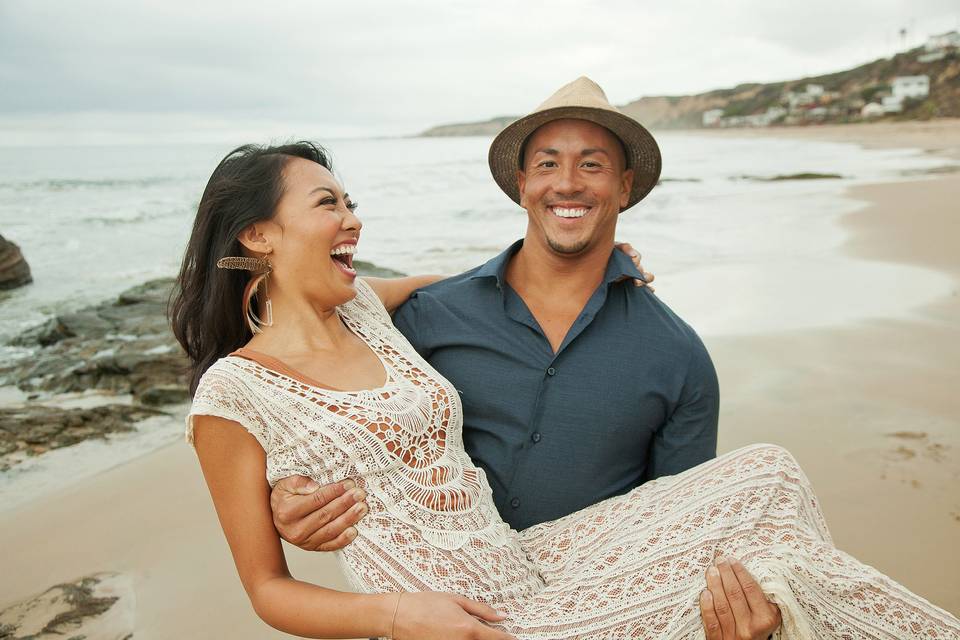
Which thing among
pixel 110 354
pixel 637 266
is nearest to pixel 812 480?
pixel 637 266

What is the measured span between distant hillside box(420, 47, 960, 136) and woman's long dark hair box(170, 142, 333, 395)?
43824 mm

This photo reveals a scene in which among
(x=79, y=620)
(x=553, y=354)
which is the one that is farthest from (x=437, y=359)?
(x=79, y=620)

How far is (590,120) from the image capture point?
3.15 meters

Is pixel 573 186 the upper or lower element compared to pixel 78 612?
upper

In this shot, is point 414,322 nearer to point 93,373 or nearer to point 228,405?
point 228,405

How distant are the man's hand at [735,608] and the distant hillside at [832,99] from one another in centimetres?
4457

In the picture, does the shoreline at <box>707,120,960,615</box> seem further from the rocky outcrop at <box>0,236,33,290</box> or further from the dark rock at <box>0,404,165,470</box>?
the rocky outcrop at <box>0,236,33,290</box>

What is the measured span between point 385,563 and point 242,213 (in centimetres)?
120

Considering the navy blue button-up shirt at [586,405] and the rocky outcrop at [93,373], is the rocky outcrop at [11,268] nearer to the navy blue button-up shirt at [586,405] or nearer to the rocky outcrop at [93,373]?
the rocky outcrop at [93,373]

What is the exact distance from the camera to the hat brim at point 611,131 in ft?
10.2

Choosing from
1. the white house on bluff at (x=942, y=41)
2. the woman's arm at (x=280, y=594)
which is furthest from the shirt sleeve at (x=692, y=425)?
the white house on bluff at (x=942, y=41)

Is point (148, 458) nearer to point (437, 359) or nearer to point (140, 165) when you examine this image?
point (437, 359)

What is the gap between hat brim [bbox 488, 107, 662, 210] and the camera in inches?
122

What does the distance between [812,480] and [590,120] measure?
253 centimetres
